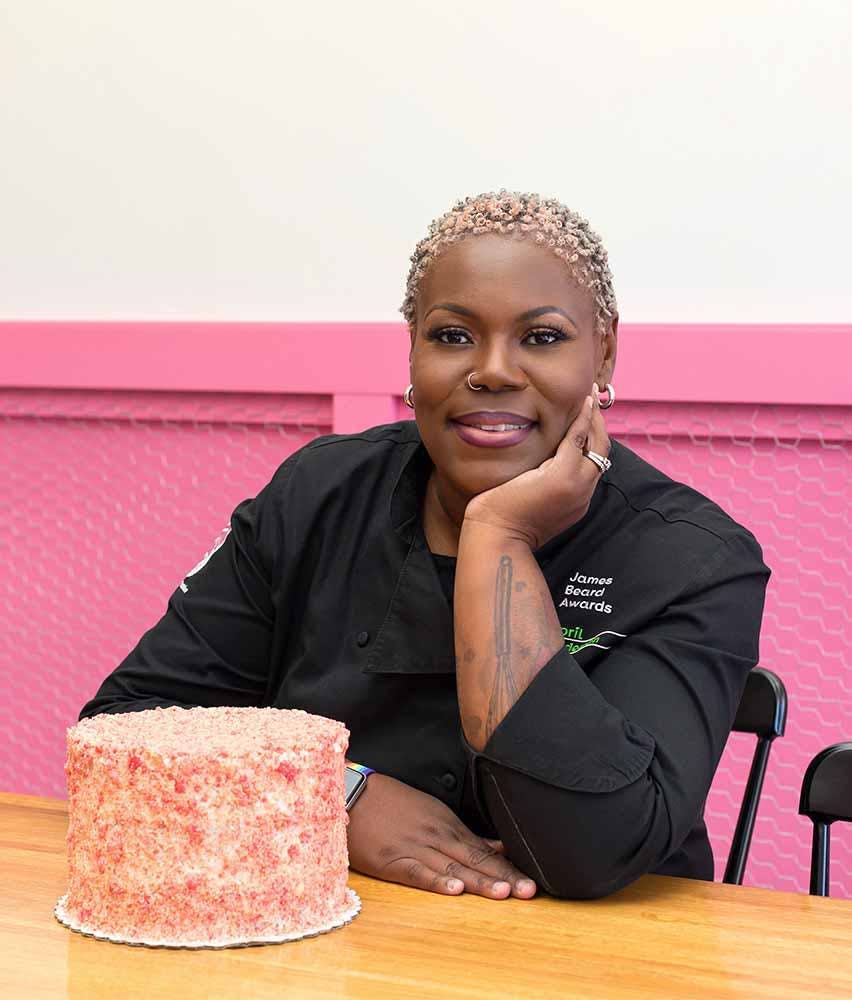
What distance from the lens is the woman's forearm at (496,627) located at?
3.95 feet

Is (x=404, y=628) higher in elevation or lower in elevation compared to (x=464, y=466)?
lower

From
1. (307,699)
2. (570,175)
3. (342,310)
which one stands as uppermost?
(570,175)

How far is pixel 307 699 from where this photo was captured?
1.50 meters

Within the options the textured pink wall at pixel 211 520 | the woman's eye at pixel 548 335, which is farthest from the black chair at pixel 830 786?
the textured pink wall at pixel 211 520

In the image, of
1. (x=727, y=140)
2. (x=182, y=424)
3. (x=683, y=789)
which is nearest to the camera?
(x=683, y=789)

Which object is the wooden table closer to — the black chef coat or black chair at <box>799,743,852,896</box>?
the black chef coat

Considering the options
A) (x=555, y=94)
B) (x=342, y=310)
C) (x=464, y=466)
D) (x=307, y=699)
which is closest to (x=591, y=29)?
(x=555, y=94)

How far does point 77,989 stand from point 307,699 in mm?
590

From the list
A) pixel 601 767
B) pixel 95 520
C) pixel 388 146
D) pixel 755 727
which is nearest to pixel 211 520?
pixel 95 520

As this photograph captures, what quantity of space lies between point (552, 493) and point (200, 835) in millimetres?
530

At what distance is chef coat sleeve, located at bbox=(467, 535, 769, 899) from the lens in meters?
1.17

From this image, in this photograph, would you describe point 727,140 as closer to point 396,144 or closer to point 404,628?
point 396,144

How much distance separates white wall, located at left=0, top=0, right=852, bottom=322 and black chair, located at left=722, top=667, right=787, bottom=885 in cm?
81

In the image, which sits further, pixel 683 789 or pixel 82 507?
pixel 82 507
